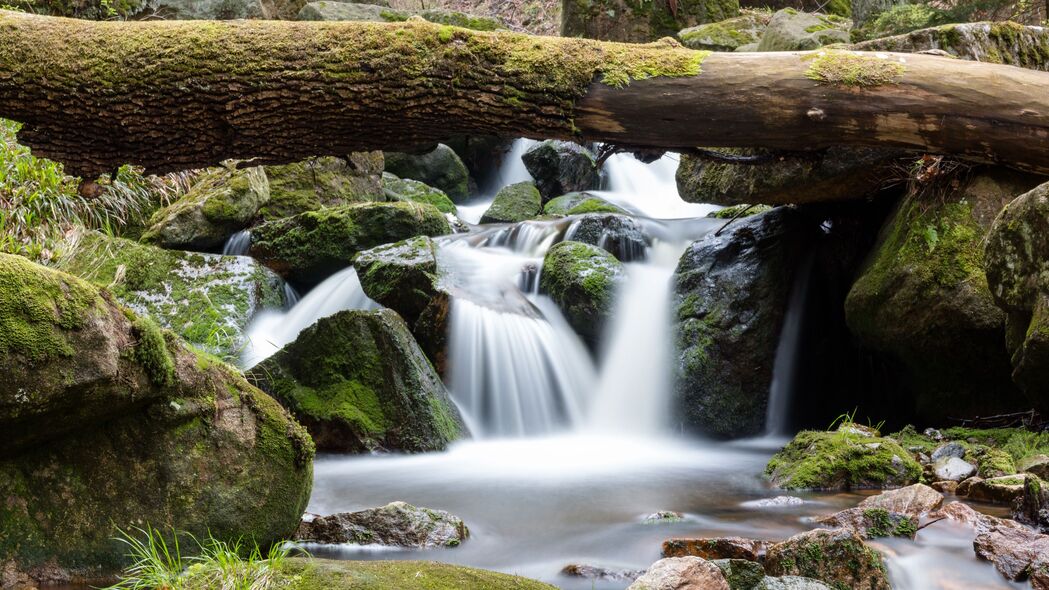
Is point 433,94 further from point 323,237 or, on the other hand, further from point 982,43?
point 323,237

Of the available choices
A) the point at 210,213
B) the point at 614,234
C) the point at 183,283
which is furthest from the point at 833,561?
the point at 210,213

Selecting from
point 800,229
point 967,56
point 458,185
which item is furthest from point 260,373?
point 458,185

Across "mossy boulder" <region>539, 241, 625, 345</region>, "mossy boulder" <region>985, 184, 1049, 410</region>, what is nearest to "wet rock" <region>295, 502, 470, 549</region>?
"mossy boulder" <region>985, 184, 1049, 410</region>

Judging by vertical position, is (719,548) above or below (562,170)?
below

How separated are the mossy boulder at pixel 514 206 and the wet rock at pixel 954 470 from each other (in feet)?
26.4

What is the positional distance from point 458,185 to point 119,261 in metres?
6.89

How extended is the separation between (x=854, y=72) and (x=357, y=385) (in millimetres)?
4092

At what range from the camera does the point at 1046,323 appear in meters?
4.32

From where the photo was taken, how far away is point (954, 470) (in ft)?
15.7

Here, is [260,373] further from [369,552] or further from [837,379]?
[837,379]

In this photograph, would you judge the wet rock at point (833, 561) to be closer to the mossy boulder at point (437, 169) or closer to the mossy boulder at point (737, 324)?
the mossy boulder at point (737, 324)

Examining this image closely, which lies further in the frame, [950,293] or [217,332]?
[217,332]

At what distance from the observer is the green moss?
188 inches

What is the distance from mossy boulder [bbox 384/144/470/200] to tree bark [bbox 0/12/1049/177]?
29.9 feet
